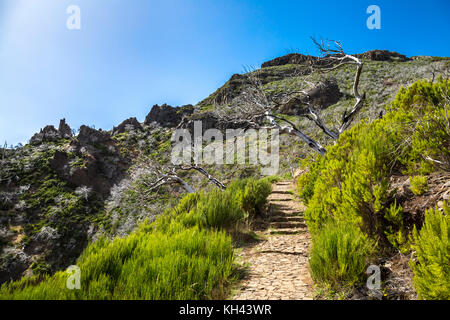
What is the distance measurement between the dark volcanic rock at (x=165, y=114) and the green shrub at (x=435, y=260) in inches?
2507

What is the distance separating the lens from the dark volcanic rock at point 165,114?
206 feet

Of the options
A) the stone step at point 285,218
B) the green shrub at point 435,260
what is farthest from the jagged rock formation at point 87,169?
the green shrub at point 435,260

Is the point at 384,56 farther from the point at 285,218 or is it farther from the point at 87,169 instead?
the point at 87,169

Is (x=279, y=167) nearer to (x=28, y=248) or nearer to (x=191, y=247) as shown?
(x=191, y=247)

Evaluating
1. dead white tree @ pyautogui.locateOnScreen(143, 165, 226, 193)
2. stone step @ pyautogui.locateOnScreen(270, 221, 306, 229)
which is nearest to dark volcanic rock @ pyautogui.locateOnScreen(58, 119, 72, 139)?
dead white tree @ pyautogui.locateOnScreen(143, 165, 226, 193)

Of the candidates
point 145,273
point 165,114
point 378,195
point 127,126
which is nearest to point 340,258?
point 378,195

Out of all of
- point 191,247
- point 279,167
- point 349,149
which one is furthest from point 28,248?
point 349,149

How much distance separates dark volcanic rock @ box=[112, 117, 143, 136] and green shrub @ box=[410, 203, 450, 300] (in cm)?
6323

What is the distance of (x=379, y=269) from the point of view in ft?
7.90

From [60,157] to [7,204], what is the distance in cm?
1192

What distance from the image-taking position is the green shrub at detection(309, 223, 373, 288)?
240cm

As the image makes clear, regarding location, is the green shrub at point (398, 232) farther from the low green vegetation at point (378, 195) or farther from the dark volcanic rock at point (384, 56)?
the dark volcanic rock at point (384, 56)

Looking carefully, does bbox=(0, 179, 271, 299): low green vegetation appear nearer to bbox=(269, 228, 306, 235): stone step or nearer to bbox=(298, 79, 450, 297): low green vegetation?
bbox=(298, 79, 450, 297): low green vegetation
